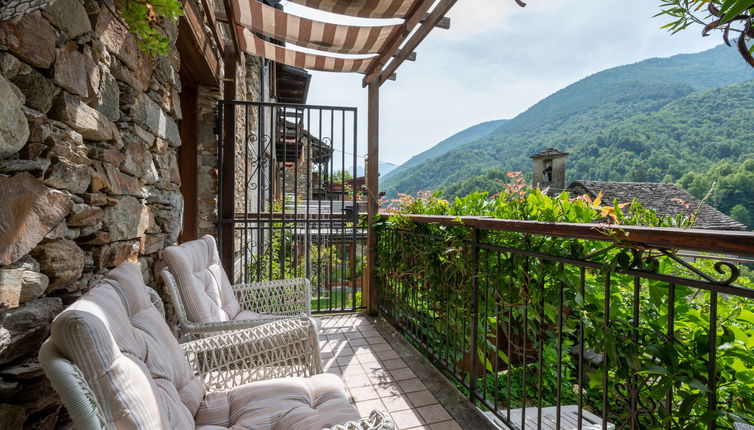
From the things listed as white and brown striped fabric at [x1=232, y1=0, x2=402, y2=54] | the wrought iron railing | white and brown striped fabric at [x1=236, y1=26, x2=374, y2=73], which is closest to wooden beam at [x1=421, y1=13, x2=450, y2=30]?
white and brown striped fabric at [x1=232, y1=0, x2=402, y2=54]

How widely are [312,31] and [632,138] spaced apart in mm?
19408

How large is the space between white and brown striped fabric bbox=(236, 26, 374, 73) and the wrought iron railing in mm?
1784

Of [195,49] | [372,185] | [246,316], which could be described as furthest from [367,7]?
[246,316]

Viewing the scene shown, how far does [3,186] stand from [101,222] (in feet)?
1.58

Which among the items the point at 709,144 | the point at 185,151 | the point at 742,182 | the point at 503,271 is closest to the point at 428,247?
the point at 503,271

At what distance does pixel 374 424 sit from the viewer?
87 centimetres

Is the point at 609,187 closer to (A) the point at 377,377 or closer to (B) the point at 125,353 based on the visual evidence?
(A) the point at 377,377

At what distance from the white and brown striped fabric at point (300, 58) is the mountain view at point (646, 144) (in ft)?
4.40

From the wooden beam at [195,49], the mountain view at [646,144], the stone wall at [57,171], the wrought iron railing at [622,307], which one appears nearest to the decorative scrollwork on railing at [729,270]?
the wrought iron railing at [622,307]

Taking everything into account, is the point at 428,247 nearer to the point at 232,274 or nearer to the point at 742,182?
the point at 232,274

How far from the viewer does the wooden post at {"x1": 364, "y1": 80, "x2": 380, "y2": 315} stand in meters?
3.21

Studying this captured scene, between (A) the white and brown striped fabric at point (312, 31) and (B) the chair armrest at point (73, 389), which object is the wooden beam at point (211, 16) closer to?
(A) the white and brown striped fabric at point (312, 31)

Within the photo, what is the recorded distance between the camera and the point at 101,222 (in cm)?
118

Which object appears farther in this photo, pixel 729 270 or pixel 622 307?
pixel 622 307
